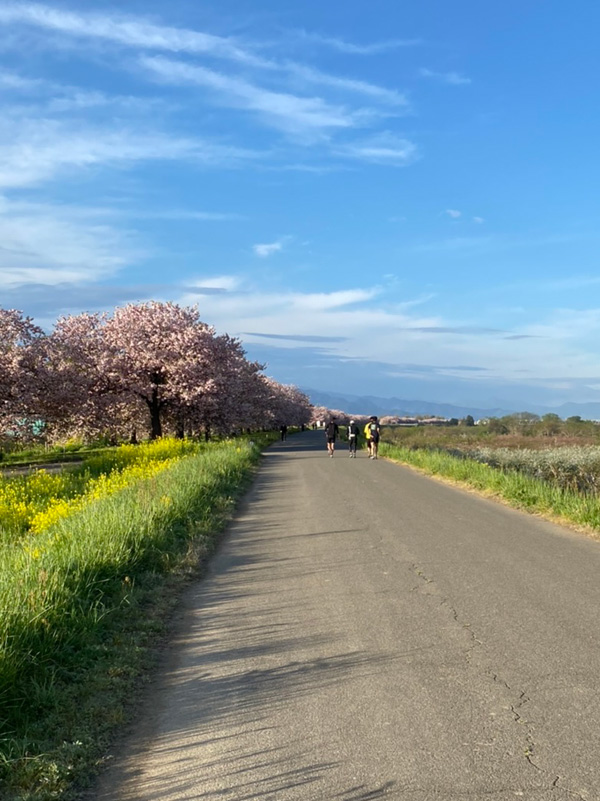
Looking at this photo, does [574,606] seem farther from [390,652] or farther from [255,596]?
[255,596]

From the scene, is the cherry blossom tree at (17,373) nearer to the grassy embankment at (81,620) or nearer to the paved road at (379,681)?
the grassy embankment at (81,620)

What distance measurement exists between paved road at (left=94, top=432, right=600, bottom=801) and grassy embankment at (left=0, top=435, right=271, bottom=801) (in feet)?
0.98

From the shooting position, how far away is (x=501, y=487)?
16172 millimetres

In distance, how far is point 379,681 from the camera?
4895 mm

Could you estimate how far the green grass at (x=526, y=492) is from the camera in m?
11.9

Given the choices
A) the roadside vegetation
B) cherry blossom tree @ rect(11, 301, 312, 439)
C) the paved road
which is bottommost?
the paved road

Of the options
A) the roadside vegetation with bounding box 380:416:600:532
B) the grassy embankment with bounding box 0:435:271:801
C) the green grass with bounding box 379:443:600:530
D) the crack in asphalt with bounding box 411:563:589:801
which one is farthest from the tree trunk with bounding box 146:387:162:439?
the crack in asphalt with bounding box 411:563:589:801

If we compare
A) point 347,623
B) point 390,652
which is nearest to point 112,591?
point 347,623

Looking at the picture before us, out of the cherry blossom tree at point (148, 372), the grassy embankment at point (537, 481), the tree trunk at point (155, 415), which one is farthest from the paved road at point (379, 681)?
the tree trunk at point (155, 415)

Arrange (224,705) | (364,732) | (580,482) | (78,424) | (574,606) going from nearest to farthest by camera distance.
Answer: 1. (364,732)
2. (224,705)
3. (574,606)
4. (580,482)
5. (78,424)

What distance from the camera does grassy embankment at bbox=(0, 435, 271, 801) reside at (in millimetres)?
3955

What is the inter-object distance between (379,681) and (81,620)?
2527mm

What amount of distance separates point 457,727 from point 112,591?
404 cm

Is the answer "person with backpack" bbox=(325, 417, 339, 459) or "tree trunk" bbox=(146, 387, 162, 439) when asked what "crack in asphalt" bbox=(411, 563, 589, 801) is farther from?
"tree trunk" bbox=(146, 387, 162, 439)
